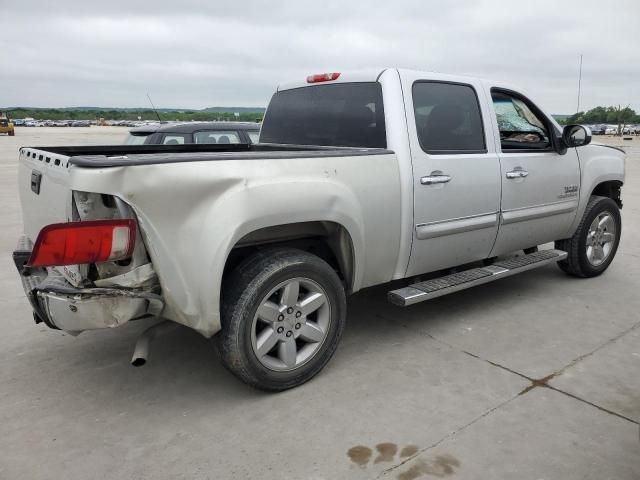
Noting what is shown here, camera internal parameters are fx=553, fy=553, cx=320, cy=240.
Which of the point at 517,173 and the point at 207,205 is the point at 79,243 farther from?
the point at 517,173

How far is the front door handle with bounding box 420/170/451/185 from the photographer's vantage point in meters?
3.69

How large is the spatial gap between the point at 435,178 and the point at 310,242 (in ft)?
3.18

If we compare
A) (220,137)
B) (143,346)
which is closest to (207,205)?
(143,346)

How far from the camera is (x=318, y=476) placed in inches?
98.2

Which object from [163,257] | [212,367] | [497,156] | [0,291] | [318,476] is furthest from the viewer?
[0,291]

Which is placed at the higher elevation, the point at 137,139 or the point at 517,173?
the point at 137,139

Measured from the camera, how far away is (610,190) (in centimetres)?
556

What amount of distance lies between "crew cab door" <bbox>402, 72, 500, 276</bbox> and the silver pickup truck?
0.04 feet

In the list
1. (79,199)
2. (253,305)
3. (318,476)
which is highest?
(79,199)

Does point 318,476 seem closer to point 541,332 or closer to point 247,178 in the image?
point 247,178

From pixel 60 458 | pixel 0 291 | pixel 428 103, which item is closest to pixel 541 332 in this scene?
pixel 428 103

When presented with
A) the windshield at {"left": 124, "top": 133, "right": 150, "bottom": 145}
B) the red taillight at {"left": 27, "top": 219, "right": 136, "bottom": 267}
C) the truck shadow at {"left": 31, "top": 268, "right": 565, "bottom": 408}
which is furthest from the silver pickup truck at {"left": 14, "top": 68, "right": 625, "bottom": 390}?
the windshield at {"left": 124, "top": 133, "right": 150, "bottom": 145}

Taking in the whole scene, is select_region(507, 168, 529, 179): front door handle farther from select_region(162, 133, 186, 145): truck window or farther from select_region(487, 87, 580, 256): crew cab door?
select_region(162, 133, 186, 145): truck window

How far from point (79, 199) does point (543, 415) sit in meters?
2.64
